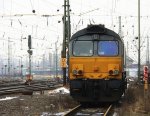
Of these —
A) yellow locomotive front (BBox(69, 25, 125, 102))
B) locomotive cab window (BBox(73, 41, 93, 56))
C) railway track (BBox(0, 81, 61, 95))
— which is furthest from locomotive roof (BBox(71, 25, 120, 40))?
railway track (BBox(0, 81, 61, 95))

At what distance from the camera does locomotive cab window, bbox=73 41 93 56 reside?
21141 mm

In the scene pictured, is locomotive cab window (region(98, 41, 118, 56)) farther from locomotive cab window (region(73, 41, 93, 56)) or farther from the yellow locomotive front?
locomotive cab window (region(73, 41, 93, 56))

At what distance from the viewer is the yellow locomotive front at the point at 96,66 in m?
20.6

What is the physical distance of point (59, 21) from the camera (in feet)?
138

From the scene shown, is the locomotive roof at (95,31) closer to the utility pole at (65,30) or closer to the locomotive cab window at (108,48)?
the locomotive cab window at (108,48)

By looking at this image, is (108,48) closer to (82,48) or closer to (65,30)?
(82,48)

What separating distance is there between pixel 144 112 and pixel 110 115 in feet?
5.06

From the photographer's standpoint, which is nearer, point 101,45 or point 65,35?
point 101,45

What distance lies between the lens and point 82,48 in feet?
69.7

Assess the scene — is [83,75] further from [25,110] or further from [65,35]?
[65,35]

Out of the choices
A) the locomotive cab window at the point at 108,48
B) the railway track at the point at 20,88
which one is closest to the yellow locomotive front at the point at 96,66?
the locomotive cab window at the point at 108,48

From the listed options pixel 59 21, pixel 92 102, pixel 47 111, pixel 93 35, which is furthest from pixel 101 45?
pixel 59 21

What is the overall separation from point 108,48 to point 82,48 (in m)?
1.24

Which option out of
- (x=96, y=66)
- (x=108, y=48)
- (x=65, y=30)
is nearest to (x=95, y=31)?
(x=108, y=48)
